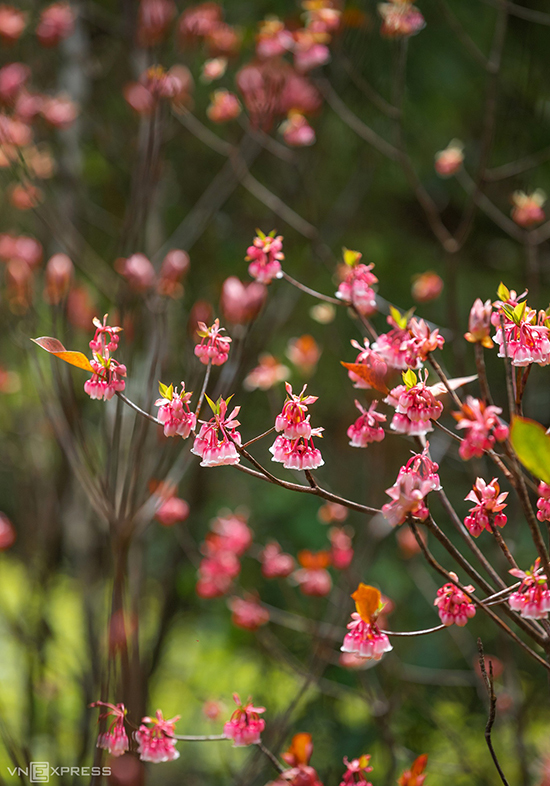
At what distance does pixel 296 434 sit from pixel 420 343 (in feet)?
0.45

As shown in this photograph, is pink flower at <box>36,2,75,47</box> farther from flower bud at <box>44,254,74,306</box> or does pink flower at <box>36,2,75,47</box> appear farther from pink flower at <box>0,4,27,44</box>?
flower bud at <box>44,254,74,306</box>

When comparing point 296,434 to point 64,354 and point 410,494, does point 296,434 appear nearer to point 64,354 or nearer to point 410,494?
point 410,494

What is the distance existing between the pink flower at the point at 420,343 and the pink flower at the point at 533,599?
0.20m

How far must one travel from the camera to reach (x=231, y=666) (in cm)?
258

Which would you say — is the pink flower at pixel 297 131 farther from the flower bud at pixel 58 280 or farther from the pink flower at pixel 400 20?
the flower bud at pixel 58 280

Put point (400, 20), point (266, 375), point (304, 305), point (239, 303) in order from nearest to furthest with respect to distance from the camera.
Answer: point (239, 303), point (400, 20), point (266, 375), point (304, 305)

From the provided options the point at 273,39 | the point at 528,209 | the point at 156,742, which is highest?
the point at 273,39

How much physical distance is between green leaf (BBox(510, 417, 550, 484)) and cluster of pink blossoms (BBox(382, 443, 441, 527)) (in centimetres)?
9

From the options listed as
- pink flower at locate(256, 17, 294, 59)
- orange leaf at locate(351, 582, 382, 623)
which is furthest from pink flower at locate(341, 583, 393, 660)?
pink flower at locate(256, 17, 294, 59)

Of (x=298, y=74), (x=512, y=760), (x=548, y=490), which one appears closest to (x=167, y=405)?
(x=548, y=490)

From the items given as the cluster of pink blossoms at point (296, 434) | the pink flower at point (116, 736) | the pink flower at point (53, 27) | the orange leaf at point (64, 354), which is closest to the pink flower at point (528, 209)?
the cluster of pink blossoms at point (296, 434)

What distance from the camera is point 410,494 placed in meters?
0.48

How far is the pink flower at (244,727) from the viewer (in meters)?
0.64

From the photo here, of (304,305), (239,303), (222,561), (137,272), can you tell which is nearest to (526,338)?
(239,303)
